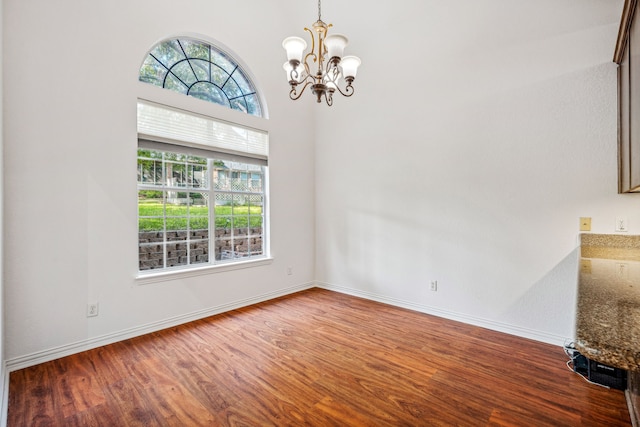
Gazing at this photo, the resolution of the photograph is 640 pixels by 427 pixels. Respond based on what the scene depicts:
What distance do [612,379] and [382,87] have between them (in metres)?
3.52

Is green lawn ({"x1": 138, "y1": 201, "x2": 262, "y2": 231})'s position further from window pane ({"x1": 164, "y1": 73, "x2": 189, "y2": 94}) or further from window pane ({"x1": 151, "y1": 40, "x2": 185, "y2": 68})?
window pane ({"x1": 151, "y1": 40, "x2": 185, "y2": 68})

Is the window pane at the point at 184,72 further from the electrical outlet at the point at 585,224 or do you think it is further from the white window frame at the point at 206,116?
the electrical outlet at the point at 585,224

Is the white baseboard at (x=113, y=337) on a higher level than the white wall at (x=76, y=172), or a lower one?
lower

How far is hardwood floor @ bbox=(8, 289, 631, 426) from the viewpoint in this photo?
1.82 metres

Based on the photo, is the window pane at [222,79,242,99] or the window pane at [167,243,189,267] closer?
the window pane at [167,243,189,267]

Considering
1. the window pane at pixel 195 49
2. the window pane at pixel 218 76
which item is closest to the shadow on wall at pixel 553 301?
the window pane at pixel 218 76

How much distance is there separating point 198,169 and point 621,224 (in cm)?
404

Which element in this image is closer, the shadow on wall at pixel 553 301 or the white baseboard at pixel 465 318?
the shadow on wall at pixel 553 301

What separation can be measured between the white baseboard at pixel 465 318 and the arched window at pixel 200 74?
284 cm

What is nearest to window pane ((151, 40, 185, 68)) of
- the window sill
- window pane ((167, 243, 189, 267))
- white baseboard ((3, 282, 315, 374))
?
window pane ((167, 243, 189, 267))

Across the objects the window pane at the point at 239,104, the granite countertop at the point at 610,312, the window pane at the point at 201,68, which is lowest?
the granite countertop at the point at 610,312

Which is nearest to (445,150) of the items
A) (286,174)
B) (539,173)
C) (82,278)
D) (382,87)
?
(539,173)

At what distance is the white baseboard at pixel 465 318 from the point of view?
2811 mm

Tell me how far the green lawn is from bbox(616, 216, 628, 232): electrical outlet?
12.0 ft
